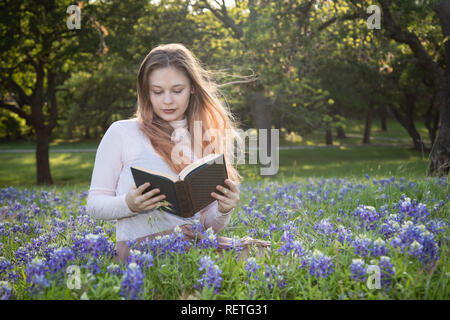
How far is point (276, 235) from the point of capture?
3.38 meters

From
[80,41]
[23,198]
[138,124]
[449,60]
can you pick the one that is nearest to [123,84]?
[80,41]

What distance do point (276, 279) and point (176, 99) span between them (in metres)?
1.49

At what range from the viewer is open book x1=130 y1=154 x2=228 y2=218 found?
225 centimetres

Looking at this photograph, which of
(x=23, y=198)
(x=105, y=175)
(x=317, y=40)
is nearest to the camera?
(x=105, y=175)

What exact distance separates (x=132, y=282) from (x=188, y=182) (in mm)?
642

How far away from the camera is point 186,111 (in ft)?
10.5

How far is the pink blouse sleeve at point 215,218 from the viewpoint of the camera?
292cm

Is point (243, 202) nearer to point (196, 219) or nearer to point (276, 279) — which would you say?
point (196, 219)

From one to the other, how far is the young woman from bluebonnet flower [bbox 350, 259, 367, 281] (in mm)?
885

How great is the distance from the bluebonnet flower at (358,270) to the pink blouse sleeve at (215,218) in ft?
3.49

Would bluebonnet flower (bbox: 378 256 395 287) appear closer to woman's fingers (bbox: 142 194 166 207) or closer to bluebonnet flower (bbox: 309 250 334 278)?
bluebonnet flower (bbox: 309 250 334 278)

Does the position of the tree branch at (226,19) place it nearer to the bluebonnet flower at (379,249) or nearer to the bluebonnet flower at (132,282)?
the bluebonnet flower at (379,249)

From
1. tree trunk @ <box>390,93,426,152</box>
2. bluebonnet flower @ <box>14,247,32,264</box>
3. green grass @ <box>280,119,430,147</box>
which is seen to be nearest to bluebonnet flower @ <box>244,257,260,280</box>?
bluebonnet flower @ <box>14,247,32,264</box>

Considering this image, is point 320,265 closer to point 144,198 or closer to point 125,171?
point 144,198
